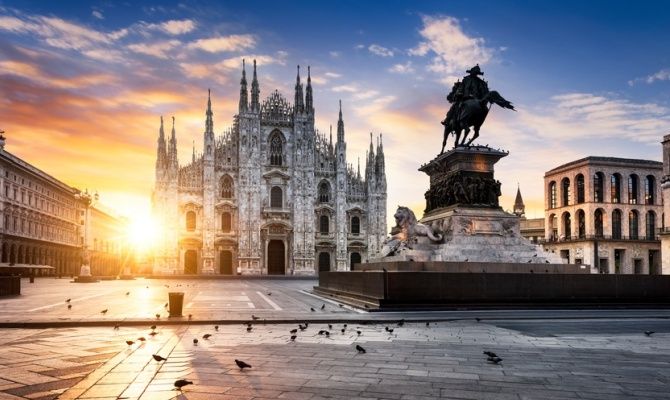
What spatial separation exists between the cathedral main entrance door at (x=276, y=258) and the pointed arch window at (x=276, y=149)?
8418mm

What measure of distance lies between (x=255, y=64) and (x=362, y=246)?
22.3 meters

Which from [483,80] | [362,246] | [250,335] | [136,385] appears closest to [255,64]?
[362,246]

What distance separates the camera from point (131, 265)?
4456 inches

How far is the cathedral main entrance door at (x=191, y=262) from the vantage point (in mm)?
60109

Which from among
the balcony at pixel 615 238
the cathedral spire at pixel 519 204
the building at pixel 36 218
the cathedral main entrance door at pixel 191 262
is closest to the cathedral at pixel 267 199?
the cathedral main entrance door at pixel 191 262

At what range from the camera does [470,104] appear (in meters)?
18.8

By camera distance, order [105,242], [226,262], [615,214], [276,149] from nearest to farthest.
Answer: [226,262] → [615,214] → [276,149] → [105,242]

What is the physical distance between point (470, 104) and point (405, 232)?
4467 millimetres

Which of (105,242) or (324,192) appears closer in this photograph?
(324,192)

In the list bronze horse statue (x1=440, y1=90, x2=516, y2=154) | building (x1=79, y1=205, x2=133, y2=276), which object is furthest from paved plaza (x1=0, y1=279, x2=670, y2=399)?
building (x1=79, y1=205, x2=133, y2=276)

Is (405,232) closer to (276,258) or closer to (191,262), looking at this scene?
(191,262)

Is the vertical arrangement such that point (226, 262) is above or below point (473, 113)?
below

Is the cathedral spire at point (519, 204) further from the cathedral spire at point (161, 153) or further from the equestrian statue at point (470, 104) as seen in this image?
the equestrian statue at point (470, 104)

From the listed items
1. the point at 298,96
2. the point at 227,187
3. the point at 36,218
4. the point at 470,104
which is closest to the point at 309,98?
the point at 298,96
